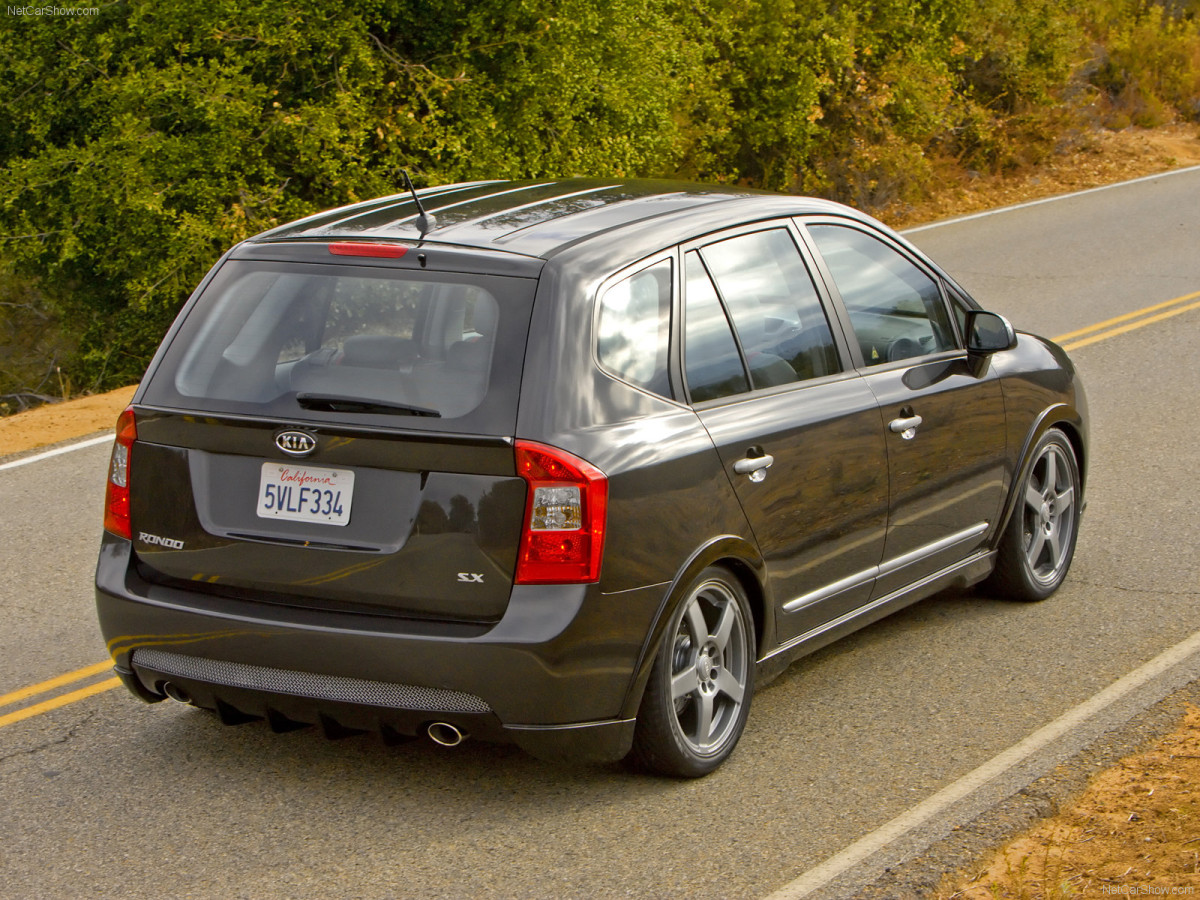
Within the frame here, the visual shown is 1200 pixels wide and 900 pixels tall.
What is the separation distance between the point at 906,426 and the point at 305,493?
2280 mm

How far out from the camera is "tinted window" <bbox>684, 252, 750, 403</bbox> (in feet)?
15.6

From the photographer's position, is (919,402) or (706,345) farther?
(919,402)

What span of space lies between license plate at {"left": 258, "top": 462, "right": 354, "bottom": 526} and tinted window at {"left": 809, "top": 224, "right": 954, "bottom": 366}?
2.10m

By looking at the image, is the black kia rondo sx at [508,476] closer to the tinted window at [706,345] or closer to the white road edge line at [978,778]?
the tinted window at [706,345]

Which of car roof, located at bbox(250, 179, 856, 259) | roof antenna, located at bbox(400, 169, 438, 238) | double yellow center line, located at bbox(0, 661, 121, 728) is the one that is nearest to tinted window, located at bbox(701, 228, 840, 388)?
car roof, located at bbox(250, 179, 856, 259)

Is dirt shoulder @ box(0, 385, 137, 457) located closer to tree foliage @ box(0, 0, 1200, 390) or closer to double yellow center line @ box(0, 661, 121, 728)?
tree foliage @ box(0, 0, 1200, 390)

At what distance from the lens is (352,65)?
1493 cm

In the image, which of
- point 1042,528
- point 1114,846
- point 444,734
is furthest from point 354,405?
point 1042,528

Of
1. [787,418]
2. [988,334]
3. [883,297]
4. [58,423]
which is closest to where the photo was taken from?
[787,418]

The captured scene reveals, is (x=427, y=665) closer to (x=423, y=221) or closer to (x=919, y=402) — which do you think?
(x=423, y=221)

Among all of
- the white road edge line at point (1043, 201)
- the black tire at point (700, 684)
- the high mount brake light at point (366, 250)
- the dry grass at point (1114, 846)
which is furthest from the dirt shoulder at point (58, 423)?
the white road edge line at point (1043, 201)

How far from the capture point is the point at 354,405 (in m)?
4.38

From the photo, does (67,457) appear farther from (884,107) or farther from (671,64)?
(884,107)

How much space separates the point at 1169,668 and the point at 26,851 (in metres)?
4.02
